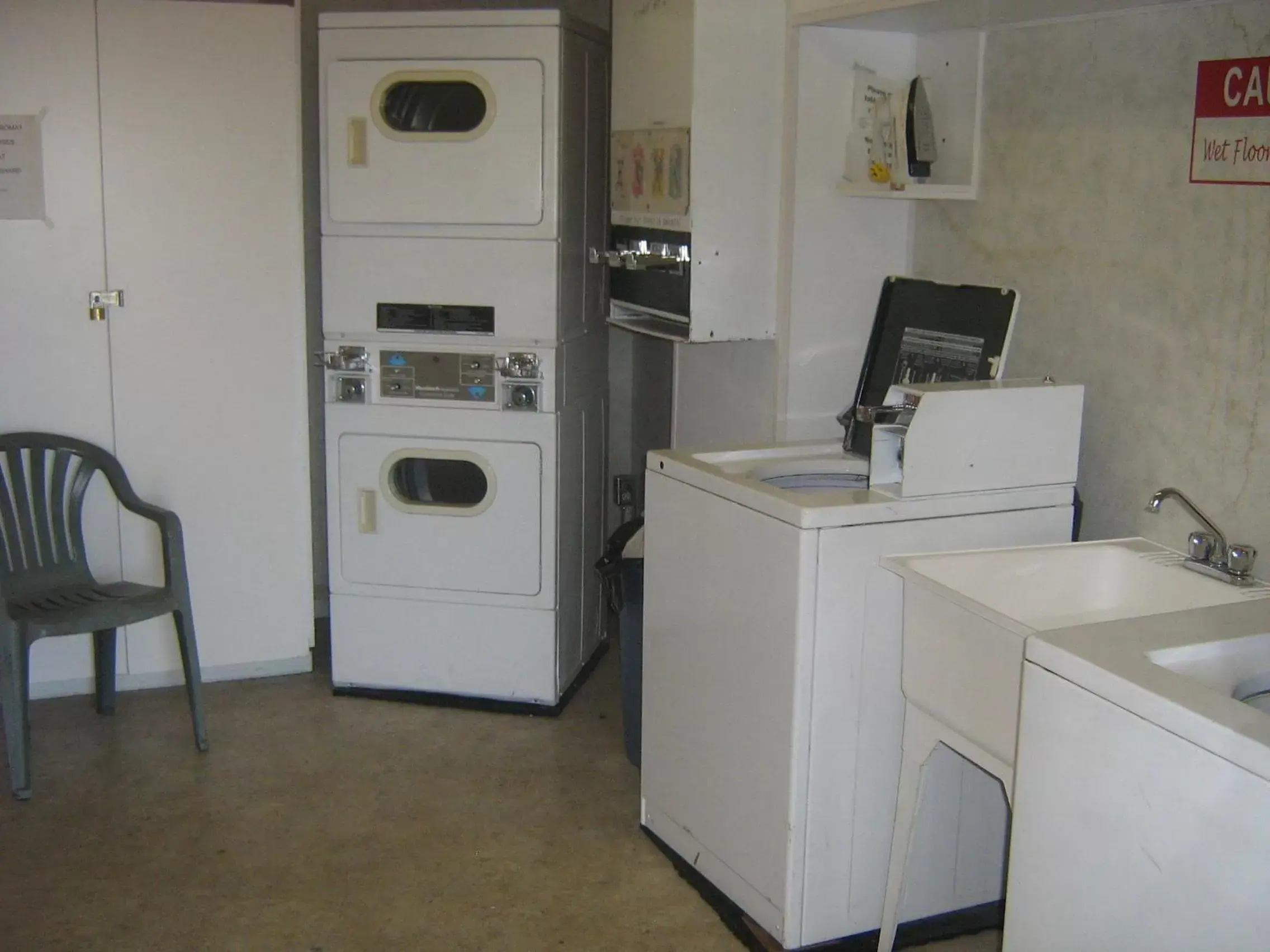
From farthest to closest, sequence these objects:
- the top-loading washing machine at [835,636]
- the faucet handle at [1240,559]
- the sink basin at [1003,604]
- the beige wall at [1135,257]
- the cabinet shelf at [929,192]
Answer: the cabinet shelf at [929,192] → the top-loading washing machine at [835,636] → the beige wall at [1135,257] → the faucet handle at [1240,559] → the sink basin at [1003,604]

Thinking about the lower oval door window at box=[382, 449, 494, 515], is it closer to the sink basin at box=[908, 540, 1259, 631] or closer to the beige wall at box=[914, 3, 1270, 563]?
the beige wall at box=[914, 3, 1270, 563]

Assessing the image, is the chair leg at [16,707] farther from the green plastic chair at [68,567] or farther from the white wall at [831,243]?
the white wall at [831,243]

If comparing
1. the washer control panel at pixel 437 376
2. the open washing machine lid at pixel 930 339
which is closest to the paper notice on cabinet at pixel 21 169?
the washer control panel at pixel 437 376

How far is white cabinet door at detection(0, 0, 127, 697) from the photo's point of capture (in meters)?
3.62

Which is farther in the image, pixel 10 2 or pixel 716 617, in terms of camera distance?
pixel 10 2

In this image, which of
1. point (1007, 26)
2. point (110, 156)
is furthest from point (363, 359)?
point (1007, 26)

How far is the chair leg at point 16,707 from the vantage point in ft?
10.8

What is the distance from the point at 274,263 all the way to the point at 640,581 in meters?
1.51

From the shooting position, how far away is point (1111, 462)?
2738 mm

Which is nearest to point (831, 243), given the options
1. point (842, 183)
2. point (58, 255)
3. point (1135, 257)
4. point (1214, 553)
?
point (842, 183)

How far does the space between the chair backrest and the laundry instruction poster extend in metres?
2.96

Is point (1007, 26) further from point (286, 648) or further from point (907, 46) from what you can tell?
point (286, 648)

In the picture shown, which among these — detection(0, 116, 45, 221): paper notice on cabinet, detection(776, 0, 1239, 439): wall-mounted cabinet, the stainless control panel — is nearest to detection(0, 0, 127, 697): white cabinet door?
detection(0, 116, 45, 221): paper notice on cabinet

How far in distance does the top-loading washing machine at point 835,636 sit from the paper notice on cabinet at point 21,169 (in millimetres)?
2054
